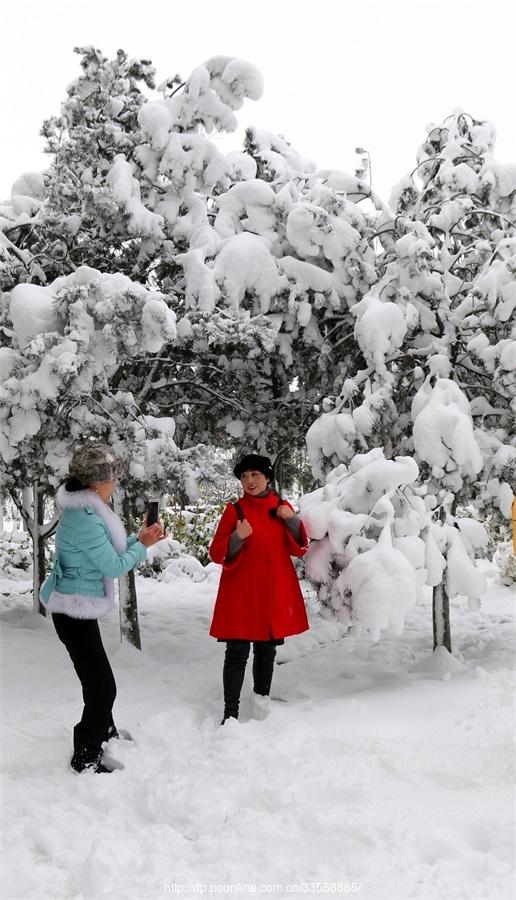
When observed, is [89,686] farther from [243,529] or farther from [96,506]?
[243,529]

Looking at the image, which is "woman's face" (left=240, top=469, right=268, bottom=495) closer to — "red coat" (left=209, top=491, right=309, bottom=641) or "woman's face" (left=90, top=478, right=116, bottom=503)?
"red coat" (left=209, top=491, right=309, bottom=641)

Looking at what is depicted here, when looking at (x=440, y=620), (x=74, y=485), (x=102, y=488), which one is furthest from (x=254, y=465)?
(x=440, y=620)

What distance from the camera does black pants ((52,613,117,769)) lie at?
358 centimetres

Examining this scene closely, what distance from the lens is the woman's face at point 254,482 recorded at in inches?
173

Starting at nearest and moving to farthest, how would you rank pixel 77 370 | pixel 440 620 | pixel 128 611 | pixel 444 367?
pixel 77 370 → pixel 444 367 → pixel 440 620 → pixel 128 611

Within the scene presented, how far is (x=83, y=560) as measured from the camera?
365 centimetres

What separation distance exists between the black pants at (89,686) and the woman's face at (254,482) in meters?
1.29

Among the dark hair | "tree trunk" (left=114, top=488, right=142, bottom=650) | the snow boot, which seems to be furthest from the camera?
"tree trunk" (left=114, top=488, right=142, bottom=650)

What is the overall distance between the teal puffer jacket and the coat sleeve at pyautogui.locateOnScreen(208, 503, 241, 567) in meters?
0.59

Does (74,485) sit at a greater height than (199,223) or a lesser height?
lesser

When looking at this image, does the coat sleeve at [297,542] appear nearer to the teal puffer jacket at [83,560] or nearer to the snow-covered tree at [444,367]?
the snow-covered tree at [444,367]

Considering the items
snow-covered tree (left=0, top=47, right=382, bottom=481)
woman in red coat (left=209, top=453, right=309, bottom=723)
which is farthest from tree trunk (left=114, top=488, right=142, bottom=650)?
woman in red coat (left=209, top=453, right=309, bottom=723)

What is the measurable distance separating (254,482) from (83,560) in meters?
1.23

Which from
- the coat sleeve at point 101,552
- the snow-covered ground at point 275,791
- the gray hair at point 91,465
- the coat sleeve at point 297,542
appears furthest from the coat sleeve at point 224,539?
the snow-covered ground at point 275,791
